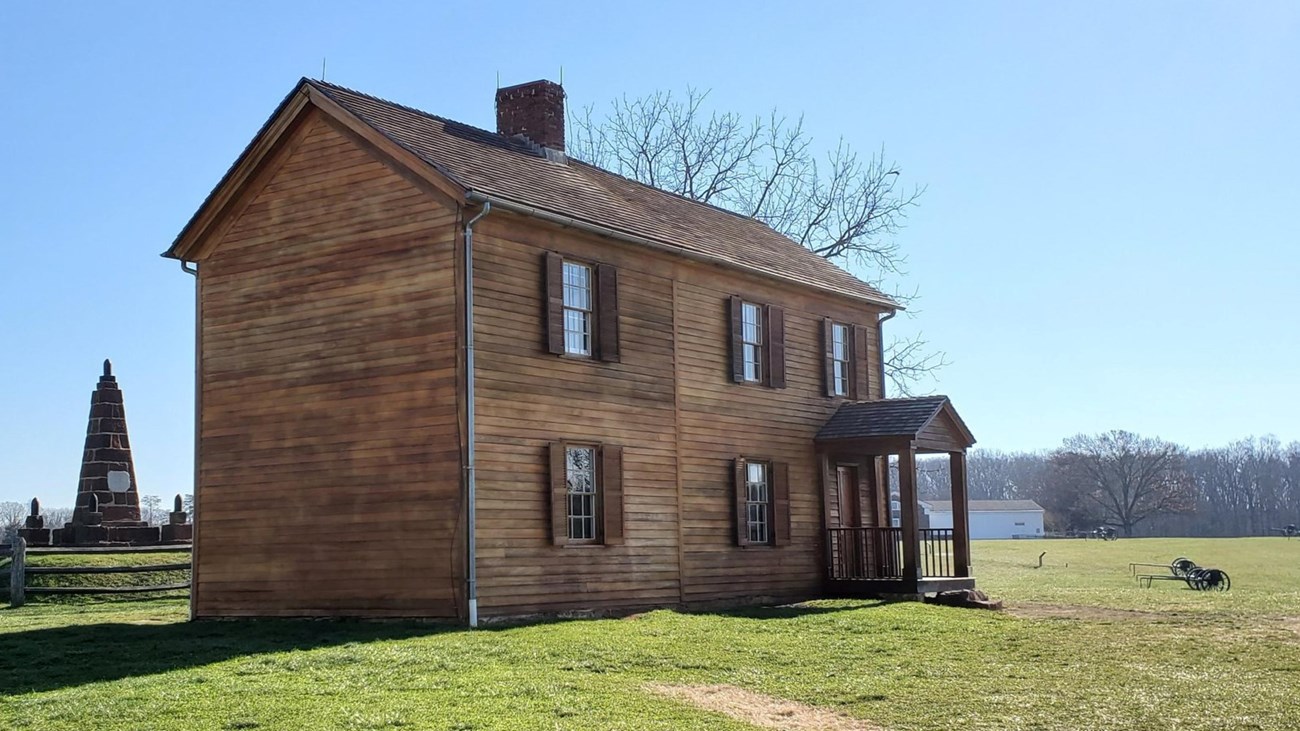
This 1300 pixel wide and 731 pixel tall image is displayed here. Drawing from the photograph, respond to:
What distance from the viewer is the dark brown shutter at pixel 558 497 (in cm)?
1952

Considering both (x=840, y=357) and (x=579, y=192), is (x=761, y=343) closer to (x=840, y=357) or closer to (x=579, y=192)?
(x=840, y=357)

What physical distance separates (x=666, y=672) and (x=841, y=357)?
1444 centimetres

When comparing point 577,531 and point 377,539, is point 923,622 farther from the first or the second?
point 377,539

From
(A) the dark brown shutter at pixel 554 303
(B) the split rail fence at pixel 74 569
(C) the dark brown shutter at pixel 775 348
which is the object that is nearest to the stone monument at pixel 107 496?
(B) the split rail fence at pixel 74 569

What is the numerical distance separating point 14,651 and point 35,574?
1285 cm

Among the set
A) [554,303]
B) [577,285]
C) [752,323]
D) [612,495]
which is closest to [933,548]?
[752,323]

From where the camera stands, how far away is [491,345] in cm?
1883

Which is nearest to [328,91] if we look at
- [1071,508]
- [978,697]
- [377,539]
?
[377,539]

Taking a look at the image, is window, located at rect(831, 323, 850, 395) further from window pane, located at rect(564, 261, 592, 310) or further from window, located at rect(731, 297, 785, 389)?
window pane, located at rect(564, 261, 592, 310)

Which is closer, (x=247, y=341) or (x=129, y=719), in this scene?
(x=129, y=719)

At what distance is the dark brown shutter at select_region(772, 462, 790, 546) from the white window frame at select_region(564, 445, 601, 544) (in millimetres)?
5156

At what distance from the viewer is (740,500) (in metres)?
23.8

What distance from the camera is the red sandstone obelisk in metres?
32.1

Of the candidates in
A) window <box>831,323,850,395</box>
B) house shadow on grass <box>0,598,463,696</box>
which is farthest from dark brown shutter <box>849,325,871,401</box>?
house shadow on grass <box>0,598,463,696</box>
